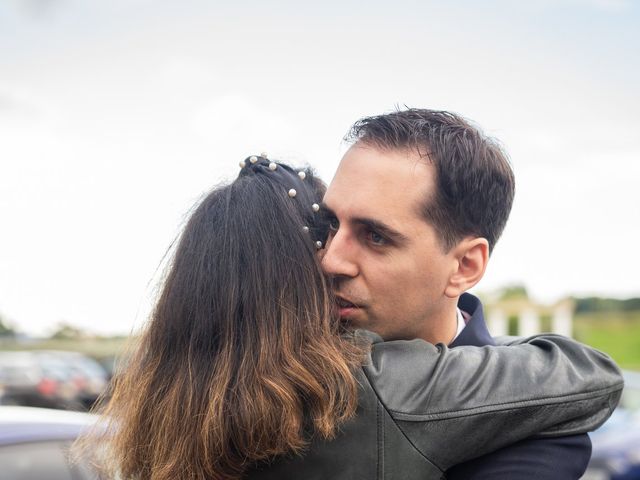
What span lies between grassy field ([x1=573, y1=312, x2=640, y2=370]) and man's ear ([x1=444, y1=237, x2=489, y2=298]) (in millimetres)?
45478

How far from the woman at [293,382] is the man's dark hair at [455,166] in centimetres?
33

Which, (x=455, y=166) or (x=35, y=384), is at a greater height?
(x=455, y=166)

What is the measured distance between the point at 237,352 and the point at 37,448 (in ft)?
4.94

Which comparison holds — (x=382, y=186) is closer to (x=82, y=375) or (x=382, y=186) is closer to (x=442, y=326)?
(x=442, y=326)

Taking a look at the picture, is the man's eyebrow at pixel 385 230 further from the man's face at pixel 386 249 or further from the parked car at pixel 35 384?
the parked car at pixel 35 384

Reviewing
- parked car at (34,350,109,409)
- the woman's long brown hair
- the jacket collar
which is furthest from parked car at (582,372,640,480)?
parked car at (34,350,109,409)

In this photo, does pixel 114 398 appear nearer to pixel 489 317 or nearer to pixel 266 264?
pixel 266 264

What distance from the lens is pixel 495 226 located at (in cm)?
240

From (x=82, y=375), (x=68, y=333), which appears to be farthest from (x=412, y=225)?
(x=68, y=333)

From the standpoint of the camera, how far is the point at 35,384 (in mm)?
16734

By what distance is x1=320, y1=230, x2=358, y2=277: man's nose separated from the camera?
2.20 meters

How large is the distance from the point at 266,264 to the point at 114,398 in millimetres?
687

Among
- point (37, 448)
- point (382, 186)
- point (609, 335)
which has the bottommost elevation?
point (609, 335)

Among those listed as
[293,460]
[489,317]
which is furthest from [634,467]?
[489,317]
